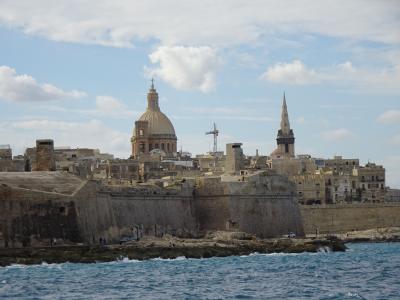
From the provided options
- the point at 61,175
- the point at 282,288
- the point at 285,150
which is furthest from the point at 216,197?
the point at 285,150

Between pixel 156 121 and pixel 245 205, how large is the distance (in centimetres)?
3957

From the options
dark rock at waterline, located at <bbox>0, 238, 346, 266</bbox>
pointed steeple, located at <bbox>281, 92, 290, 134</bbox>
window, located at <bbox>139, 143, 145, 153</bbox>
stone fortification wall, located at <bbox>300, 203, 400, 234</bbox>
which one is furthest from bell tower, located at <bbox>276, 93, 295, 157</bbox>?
dark rock at waterline, located at <bbox>0, 238, 346, 266</bbox>

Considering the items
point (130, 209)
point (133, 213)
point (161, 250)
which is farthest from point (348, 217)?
point (161, 250)

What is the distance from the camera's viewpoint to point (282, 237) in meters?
71.6

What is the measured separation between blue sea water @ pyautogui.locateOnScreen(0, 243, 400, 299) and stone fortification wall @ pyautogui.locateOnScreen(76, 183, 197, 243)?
15.5ft

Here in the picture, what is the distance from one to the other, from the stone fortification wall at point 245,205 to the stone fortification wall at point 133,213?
1002 mm

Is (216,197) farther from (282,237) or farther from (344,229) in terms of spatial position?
(344,229)

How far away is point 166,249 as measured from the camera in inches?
2235

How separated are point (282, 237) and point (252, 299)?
34529mm

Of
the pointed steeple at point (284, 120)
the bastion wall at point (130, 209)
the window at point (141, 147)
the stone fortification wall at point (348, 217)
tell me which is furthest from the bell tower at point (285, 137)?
the bastion wall at point (130, 209)

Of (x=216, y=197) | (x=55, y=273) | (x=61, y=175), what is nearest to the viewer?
(x=55, y=273)

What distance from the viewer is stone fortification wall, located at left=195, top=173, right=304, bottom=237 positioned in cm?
6912

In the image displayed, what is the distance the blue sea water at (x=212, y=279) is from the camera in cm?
3888

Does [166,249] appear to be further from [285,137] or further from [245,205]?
[285,137]
